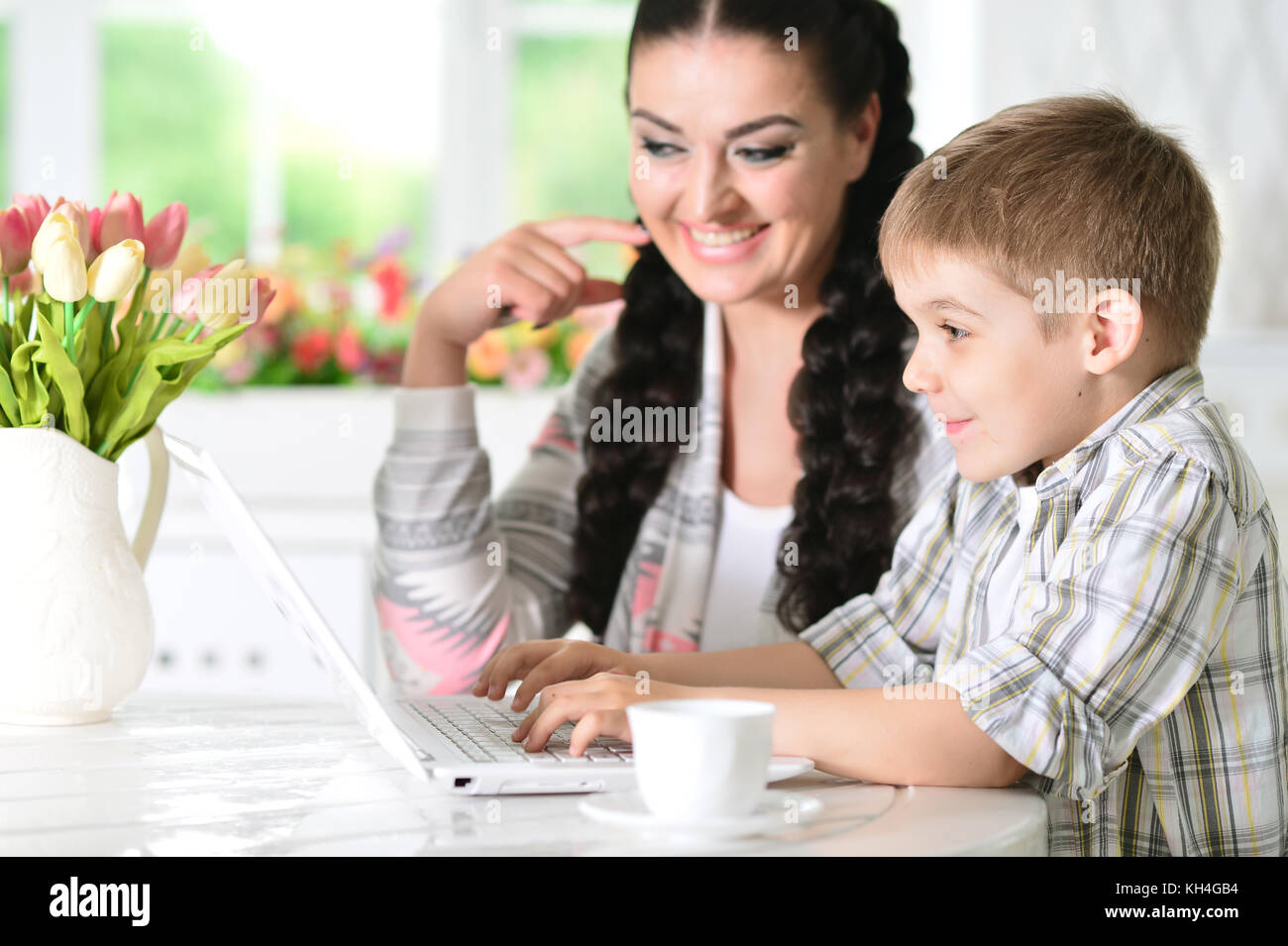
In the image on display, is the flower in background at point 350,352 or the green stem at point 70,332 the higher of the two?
the flower in background at point 350,352

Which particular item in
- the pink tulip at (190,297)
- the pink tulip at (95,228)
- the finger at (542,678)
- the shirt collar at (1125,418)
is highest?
the pink tulip at (95,228)

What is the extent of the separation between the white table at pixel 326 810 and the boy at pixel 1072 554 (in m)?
0.06

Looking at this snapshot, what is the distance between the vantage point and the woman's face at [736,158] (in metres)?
1.50

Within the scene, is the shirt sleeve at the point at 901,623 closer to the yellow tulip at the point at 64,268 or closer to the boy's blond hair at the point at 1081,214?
the boy's blond hair at the point at 1081,214


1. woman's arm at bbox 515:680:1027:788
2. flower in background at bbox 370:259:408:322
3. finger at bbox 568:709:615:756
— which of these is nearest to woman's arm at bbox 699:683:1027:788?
woman's arm at bbox 515:680:1027:788

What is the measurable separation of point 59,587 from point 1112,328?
32.7 inches

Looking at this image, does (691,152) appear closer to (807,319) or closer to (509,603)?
(807,319)

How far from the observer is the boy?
0.89 meters

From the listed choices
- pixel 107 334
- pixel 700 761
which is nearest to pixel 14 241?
pixel 107 334

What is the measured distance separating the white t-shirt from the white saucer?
78 centimetres

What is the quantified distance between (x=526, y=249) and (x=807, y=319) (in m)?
0.36

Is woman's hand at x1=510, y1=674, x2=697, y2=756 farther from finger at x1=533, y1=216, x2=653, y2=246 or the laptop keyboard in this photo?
finger at x1=533, y1=216, x2=653, y2=246

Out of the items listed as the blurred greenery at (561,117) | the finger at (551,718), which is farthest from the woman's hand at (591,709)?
the blurred greenery at (561,117)

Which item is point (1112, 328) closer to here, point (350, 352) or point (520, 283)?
point (520, 283)
